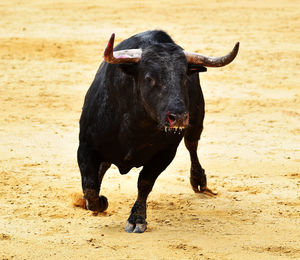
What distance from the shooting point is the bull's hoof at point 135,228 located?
652 centimetres

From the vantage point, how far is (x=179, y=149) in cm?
1029

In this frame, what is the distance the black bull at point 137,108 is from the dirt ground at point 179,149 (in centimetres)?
45

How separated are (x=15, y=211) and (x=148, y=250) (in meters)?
1.75

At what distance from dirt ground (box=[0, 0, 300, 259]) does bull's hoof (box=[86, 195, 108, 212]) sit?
145 mm

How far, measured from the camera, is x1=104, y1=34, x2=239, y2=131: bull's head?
5750mm

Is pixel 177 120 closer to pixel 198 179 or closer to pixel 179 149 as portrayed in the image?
pixel 198 179

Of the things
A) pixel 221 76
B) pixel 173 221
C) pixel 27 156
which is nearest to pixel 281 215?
pixel 173 221

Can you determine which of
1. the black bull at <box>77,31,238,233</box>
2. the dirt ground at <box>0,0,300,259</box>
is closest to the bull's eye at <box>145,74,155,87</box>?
the black bull at <box>77,31,238,233</box>

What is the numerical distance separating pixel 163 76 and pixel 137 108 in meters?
0.46

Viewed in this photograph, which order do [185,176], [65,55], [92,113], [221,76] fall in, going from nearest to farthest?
1. [92,113]
2. [185,176]
3. [221,76]
4. [65,55]

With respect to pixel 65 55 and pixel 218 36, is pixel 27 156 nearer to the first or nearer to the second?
pixel 65 55

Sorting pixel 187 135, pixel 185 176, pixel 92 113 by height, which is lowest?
pixel 185 176

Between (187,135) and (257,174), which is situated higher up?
A: (187,135)

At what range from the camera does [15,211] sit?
23.2 ft
